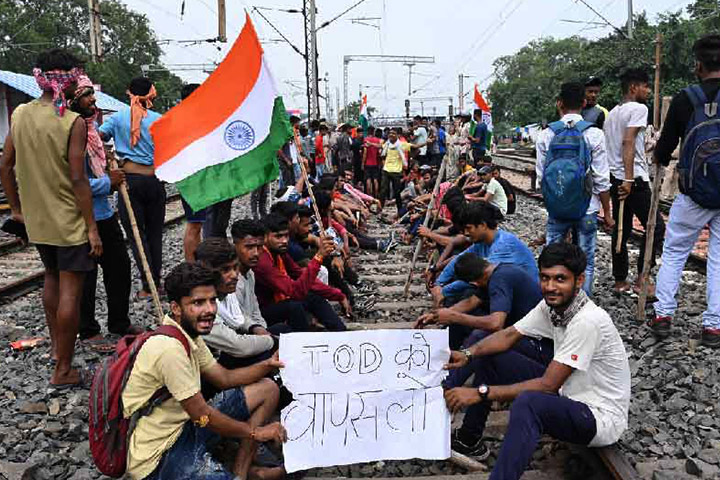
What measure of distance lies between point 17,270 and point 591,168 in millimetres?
7012

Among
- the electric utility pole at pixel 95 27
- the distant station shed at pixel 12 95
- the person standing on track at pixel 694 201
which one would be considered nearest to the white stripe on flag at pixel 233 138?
the person standing on track at pixel 694 201

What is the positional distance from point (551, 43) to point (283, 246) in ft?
326

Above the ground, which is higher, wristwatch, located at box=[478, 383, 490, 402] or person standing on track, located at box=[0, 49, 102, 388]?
person standing on track, located at box=[0, 49, 102, 388]

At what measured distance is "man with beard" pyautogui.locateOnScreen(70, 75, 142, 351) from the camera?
14.8 feet

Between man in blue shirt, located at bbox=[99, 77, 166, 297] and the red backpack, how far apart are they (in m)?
3.14

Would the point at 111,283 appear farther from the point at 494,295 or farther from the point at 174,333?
the point at 494,295

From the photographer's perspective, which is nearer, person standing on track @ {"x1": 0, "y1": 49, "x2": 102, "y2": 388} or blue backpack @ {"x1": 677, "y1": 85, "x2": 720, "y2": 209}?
person standing on track @ {"x1": 0, "y1": 49, "x2": 102, "y2": 388}

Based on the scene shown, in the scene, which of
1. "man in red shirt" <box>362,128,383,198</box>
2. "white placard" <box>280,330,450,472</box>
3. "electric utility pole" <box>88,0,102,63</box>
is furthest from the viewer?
"electric utility pole" <box>88,0,102,63</box>

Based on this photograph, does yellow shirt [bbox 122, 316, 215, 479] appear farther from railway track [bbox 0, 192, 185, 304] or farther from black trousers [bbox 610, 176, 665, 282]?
railway track [bbox 0, 192, 185, 304]

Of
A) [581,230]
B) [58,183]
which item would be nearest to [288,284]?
[58,183]

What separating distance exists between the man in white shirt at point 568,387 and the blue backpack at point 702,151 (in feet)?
6.59

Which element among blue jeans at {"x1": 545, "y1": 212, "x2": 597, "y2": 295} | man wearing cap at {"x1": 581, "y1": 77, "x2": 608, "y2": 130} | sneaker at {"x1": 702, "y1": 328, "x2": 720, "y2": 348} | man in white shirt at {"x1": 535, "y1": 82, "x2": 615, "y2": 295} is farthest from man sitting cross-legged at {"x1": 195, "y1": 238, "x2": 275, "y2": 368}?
man wearing cap at {"x1": 581, "y1": 77, "x2": 608, "y2": 130}

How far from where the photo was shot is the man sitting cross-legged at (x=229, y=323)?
11.2 ft

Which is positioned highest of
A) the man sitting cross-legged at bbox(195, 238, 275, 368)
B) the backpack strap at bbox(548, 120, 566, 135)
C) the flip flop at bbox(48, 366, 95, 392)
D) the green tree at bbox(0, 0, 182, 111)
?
the green tree at bbox(0, 0, 182, 111)
